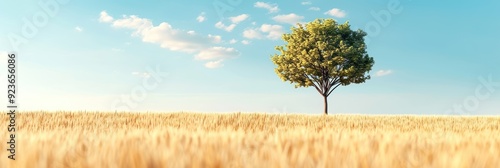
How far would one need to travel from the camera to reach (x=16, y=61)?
658cm

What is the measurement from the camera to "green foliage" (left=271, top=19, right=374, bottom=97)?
41.2 meters

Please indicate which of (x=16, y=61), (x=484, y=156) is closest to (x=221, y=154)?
(x=484, y=156)

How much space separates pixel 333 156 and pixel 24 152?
2035 millimetres

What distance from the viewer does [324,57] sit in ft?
135

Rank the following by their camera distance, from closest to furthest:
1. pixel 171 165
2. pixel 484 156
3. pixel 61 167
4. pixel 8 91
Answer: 1. pixel 171 165
2. pixel 61 167
3. pixel 484 156
4. pixel 8 91

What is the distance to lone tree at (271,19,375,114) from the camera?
135 feet

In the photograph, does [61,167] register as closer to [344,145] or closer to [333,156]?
[333,156]

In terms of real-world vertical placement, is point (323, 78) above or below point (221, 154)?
above

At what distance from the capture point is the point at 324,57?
1617 inches

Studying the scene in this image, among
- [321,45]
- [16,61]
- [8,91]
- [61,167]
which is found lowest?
[61,167]

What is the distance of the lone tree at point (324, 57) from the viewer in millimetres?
41250

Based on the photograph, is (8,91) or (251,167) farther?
(8,91)

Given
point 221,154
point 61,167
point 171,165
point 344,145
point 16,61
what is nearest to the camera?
point 171,165

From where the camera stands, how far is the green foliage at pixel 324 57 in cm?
4122
